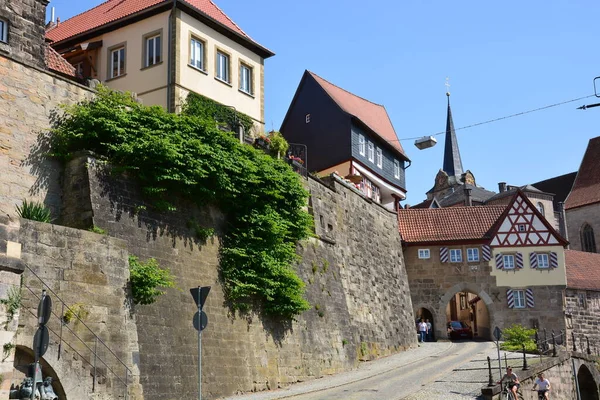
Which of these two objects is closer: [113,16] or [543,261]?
[113,16]

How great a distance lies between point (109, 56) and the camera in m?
28.3

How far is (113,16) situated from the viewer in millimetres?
28797

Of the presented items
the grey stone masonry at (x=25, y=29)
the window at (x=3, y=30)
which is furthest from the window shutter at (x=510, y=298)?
the window at (x=3, y=30)

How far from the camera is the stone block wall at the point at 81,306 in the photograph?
48.1 feet

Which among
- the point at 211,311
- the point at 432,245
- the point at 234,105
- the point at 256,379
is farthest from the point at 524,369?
the point at 432,245

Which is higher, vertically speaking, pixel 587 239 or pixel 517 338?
pixel 587 239

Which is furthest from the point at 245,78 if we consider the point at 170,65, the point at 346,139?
the point at 346,139

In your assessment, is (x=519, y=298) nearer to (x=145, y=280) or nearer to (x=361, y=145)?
(x=361, y=145)

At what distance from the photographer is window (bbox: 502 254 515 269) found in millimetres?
42219

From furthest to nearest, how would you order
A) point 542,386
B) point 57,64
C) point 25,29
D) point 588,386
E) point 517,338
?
point 517,338
point 588,386
point 542,386
point 57,64
point 25,29

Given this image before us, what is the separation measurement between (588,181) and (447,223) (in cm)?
3183

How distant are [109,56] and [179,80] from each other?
360 cm

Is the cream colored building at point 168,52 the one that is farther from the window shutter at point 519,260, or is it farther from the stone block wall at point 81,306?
the window shutter at point 519,260

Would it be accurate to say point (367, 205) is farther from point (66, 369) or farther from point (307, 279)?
point (66, 369)
